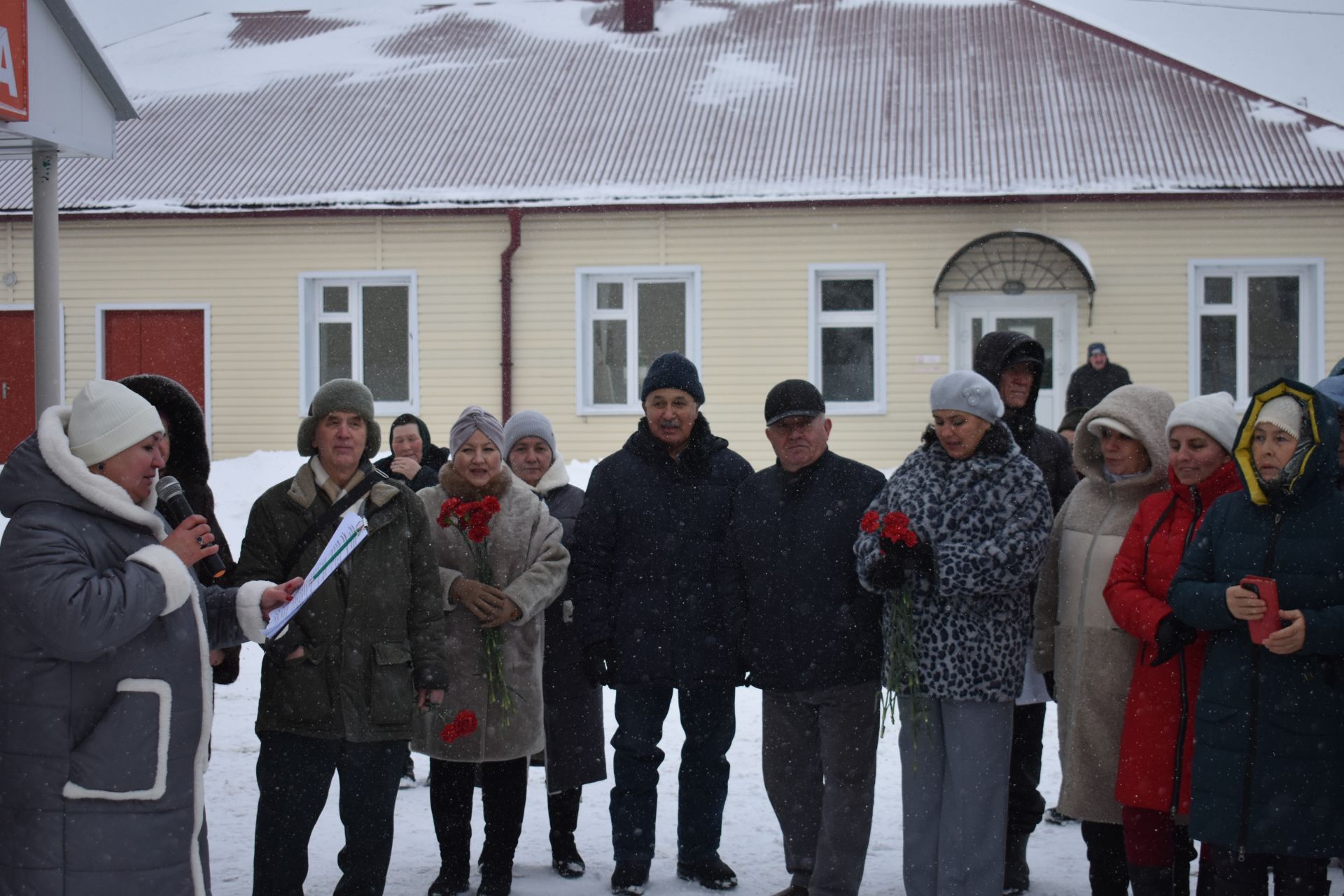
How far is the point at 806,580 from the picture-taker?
15.2ft

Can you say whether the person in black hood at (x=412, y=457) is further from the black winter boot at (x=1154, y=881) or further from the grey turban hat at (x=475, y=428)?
the black winter boot at (x=1154, y=881)

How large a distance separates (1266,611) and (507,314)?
478 inches

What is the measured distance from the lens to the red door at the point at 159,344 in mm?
15789

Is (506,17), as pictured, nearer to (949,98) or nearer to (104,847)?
(949,98)

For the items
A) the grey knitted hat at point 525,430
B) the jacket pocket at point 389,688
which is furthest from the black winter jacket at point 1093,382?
the jacket pocket at point 389,688

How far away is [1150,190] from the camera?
13.8 m

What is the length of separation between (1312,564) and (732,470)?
6.91ft

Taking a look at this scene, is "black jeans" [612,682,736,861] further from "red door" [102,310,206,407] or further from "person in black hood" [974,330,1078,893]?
"red door" [102,310,206,407]

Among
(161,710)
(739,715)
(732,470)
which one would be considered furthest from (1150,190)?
(161,710)

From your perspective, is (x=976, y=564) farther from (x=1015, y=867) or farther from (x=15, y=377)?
(x=15, y=377)

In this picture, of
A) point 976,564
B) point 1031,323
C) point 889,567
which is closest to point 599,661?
point 889,567

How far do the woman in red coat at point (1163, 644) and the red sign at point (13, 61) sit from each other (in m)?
4.90

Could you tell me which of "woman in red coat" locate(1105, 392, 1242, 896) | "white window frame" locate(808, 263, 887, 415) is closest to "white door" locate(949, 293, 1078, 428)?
"white window frame" locate(808, 263, 887, 415)

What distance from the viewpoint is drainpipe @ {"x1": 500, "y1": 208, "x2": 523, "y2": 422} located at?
15.0m
